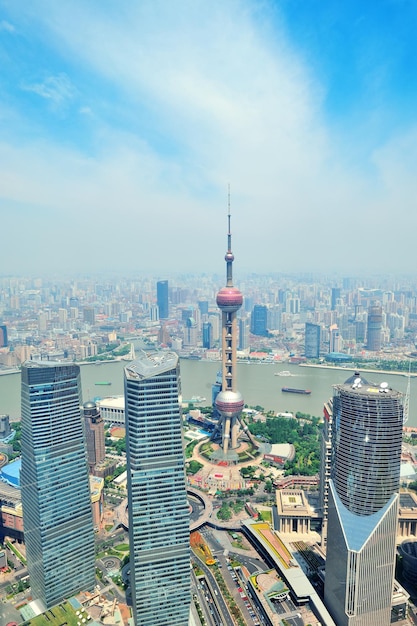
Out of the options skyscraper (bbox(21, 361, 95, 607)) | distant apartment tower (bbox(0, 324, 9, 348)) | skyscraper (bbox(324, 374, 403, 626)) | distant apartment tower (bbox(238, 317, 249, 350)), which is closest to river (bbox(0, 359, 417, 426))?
distant apartment tower (bbox(0, 324, 9, 348))

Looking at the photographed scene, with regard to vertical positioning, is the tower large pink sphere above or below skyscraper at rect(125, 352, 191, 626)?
above

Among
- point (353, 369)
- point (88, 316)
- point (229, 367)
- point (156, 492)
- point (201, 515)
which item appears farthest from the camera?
point (88, 316)

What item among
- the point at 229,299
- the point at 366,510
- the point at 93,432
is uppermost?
the point at 229,299

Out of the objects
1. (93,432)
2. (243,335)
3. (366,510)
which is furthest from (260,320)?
(366,510)

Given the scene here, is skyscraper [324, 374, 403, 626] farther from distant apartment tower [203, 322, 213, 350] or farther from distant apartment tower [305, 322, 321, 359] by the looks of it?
distant apartment tower [203, 322, 213, 350]

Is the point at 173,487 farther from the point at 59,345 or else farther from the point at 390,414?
the point at 59,345

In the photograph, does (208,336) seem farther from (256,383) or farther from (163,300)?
(256,383)
